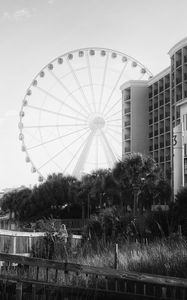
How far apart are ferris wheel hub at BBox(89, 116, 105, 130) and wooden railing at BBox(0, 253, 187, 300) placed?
2135 inches

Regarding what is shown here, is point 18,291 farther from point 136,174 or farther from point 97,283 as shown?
point 136,174

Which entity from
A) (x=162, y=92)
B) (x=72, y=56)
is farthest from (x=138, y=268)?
(x=162, y=92)

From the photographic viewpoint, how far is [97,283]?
14.8 metres

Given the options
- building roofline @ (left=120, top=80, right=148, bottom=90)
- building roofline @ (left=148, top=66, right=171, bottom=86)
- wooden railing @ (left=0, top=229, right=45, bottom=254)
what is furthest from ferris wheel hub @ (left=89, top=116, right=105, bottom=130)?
building roofline @ (left=120, top=80, right=148, bottom=90)

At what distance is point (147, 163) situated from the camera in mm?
61438

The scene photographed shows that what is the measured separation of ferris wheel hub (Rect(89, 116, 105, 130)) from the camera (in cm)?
7062

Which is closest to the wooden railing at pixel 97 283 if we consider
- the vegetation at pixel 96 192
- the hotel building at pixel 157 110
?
the vegetation at pixel 96 192

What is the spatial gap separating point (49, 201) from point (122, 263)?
72.6m

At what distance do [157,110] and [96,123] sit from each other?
138ft

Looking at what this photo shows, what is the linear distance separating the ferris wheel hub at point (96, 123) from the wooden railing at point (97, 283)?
54.2 meters

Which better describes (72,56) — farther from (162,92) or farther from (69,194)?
(162,92)

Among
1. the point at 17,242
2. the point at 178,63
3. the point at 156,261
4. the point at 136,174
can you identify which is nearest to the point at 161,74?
the point at 178,63

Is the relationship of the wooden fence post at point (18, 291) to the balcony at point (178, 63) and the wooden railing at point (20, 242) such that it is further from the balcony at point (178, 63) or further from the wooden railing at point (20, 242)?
the balcony at point (178, 63)

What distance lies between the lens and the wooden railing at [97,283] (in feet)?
41.6
